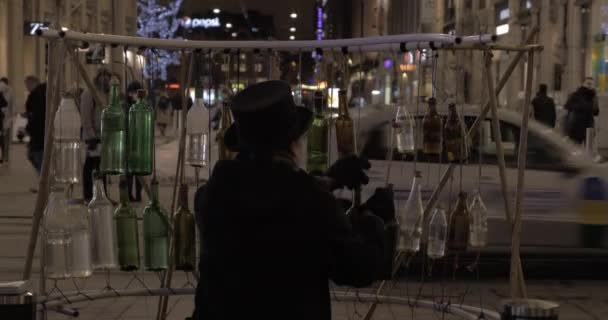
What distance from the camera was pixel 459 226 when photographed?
5.84 metres

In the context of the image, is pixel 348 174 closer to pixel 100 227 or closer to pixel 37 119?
pixel 100 227

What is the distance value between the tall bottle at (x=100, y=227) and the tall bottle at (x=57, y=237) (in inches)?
6.3

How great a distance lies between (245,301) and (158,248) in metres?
2.55

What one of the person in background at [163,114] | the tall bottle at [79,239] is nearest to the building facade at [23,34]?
the person in background at [163,114]

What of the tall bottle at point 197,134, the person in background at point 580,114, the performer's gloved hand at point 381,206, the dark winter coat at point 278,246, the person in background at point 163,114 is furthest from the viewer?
the person in background at point 163,114

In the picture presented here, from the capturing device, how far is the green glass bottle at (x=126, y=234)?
585 cm

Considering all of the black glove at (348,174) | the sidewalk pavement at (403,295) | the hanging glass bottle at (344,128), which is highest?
the hanging glass bottle at (344,128)

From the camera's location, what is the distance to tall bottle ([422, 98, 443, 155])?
5.65m

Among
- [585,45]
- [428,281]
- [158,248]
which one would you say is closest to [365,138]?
[428,281]

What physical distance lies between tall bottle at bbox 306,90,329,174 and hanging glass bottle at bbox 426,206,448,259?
72cm

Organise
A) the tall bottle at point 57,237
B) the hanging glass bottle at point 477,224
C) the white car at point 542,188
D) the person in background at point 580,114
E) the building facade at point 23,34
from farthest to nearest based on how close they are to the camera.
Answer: the building facade at point 23,34 → the person in background at point 580,114 → the white car at point 542,188 → the hanging glass bottle at point 477,224 → the tall bottle at point 57,237

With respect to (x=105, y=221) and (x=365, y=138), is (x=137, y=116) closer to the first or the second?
(x=105, y=221)

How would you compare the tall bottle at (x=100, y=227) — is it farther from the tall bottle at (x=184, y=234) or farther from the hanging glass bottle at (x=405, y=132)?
the hanging glass bottle at (x=405, y=132)

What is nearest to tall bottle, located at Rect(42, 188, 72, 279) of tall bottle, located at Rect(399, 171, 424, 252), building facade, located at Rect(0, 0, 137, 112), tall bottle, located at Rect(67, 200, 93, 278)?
tall bottle, located at Rect(67, 200, 93, 278)
